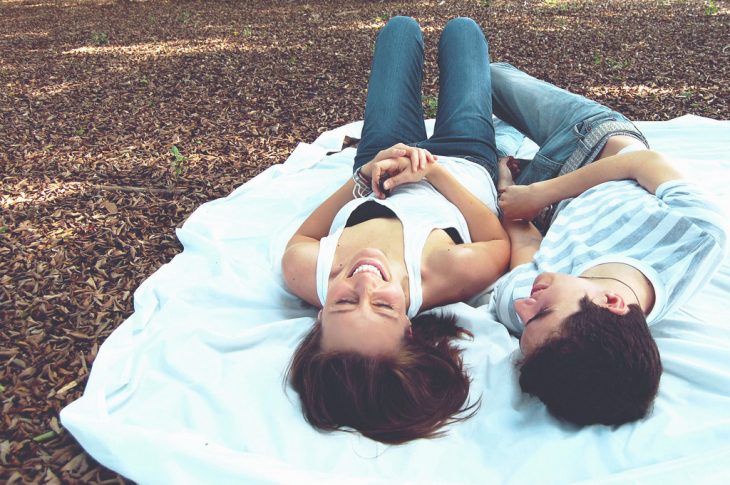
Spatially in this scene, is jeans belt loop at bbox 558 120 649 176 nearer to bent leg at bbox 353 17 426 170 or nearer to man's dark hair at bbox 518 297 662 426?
bent leg at bbox 353 17 426 170

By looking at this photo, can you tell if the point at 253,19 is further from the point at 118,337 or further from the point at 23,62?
the point at 118,337

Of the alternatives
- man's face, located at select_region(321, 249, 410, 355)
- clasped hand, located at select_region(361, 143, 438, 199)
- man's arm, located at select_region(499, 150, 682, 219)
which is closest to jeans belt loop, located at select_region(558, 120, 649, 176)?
man's arm, located at select_region(499, 150, 682, 219)

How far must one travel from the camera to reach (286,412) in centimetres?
208

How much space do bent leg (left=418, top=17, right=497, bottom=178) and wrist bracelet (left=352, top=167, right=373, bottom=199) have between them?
0.50 metres

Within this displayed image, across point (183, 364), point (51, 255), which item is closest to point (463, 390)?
point (183, 364)

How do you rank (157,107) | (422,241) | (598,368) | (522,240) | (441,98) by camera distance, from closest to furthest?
(598,368), (422,241), (522,240), (441,98), (157,107)

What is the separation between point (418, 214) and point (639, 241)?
38.1 inches

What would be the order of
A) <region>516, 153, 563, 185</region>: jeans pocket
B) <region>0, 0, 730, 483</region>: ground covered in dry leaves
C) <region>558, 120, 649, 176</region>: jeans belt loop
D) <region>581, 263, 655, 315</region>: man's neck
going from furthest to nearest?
<region>516, 153, 563, 185</region>: jeans pocket → <region>558, 120, 649, 176</region>: jeans belt loop → <region>0, 0, 730, 483</region>: ground covered in dry leaves → <region>581, 263, 655, 315</region>: man's neck

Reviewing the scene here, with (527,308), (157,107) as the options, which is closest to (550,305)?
(527,308)

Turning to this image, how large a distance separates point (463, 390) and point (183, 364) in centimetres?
112

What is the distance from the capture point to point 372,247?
2510 mm

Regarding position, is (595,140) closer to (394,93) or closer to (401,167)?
(401,167)

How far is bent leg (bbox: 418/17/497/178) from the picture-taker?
336 cm

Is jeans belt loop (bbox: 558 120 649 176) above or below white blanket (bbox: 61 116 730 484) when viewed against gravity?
above
